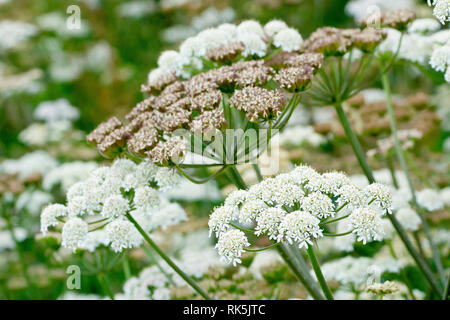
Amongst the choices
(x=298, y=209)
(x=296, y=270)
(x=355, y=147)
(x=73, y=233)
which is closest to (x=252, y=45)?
(x=355, y=147)

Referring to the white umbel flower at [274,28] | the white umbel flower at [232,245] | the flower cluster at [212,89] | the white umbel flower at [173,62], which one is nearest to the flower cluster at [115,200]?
the flower cluster at [212,89]

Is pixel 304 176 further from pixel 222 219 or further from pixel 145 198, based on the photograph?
pixel 145 198

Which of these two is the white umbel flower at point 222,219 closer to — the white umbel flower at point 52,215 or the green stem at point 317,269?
the green stem at point 317,269

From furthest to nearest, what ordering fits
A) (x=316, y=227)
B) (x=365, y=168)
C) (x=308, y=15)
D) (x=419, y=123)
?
(x=308, y=15) < (x=419, y=123) < (x=365, y=168) < (x=316, y=227)

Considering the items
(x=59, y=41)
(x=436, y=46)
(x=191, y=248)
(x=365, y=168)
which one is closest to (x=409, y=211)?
(x=365, y=168)

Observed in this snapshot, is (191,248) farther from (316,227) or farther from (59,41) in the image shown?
(59,41)
